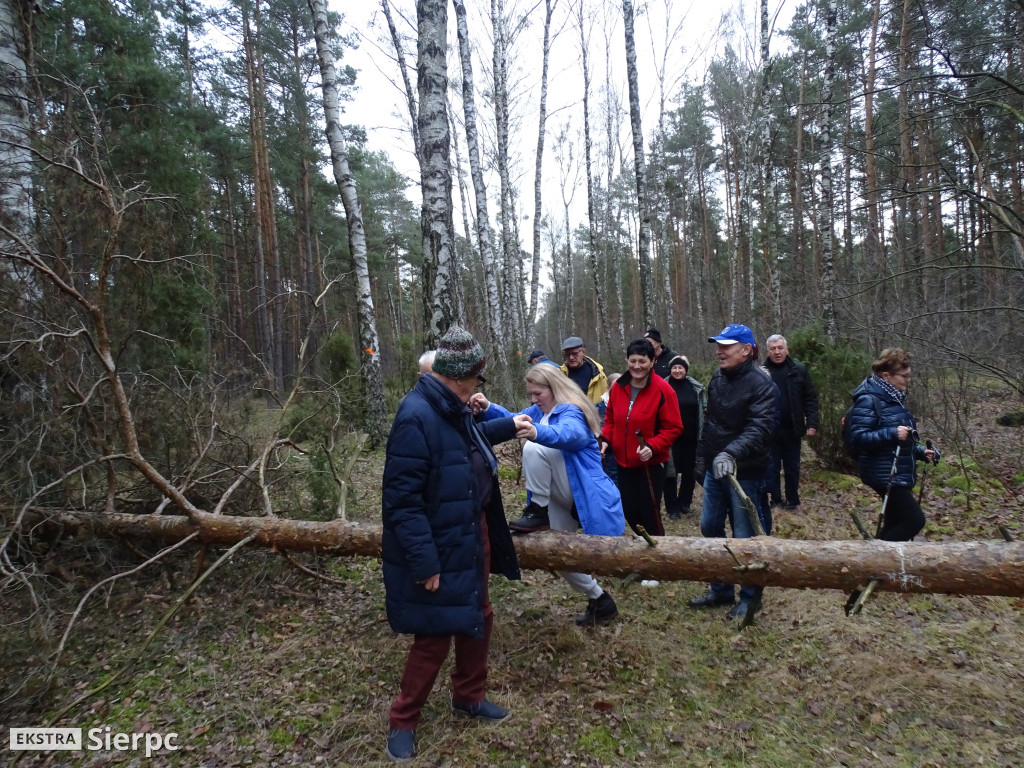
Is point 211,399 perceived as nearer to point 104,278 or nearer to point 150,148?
point 104,278

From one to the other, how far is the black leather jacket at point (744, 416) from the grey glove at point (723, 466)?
0.22m

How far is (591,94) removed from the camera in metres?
17.9

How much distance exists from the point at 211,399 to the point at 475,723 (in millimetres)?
3873

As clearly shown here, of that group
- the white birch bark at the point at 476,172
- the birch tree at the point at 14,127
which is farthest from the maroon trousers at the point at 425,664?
the white birch bark at the point at 476,172

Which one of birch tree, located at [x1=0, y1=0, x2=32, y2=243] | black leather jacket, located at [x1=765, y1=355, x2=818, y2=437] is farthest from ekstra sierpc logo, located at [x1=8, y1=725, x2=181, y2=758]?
black leather jacket, located at [x1=765, y1=355, x2=818, y2=437]

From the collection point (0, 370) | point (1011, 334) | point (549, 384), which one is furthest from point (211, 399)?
point (1011, 334)

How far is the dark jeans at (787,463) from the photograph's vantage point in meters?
5.43

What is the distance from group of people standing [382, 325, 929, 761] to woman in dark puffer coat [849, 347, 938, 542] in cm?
1

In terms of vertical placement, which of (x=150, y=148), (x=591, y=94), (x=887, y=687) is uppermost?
(x=591, y=94)

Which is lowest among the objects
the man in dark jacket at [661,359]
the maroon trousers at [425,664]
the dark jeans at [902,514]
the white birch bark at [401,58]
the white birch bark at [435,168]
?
the maroon trousers at [425,664]

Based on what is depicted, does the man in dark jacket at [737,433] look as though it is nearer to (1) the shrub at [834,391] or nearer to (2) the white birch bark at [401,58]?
(1) the shrub at [834,391]

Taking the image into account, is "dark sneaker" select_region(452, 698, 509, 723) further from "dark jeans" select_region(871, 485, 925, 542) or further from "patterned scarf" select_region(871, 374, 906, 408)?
"patterned scarf" select_region(871, 374, 906, 408)

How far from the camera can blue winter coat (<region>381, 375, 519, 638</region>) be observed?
91.4 inches

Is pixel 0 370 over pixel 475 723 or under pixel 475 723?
over
